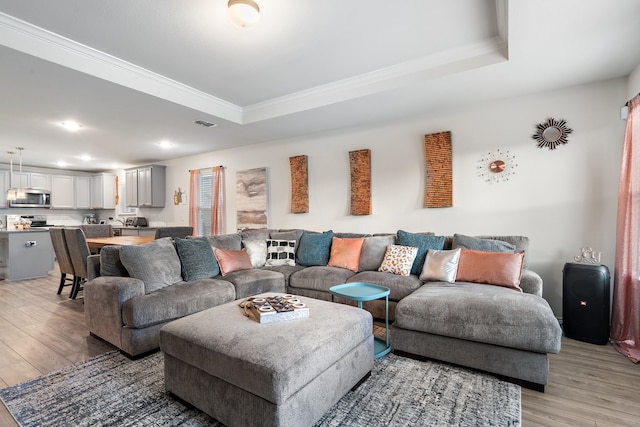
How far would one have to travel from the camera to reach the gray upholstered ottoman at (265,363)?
1455 millimetres

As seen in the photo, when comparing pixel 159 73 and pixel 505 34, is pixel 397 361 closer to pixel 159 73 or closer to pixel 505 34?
pixel 505 34

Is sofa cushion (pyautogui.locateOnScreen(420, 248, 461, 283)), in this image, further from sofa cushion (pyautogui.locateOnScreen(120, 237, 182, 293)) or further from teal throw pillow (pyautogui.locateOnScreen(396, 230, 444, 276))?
sofa cushion (pyautogui.locateOnScreen(120, 237, 182, 293))

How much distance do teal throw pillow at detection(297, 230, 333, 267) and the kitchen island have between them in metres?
5.17

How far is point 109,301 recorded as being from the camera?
2652mm

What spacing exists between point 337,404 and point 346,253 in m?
2.10

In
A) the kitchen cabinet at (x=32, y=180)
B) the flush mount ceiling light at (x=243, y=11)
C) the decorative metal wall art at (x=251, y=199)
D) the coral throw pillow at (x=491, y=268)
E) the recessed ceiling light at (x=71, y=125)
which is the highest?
the flush mount ceiling light at (x=243, y=11)

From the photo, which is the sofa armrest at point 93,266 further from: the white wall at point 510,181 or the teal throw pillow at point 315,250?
the white wall at point 510,181

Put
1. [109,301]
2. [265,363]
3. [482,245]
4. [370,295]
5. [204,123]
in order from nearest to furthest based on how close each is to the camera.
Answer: [265,363] → [370,295] → [109,301] → [482,245] → [204,123]

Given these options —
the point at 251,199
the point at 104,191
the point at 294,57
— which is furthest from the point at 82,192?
the point at 294,57

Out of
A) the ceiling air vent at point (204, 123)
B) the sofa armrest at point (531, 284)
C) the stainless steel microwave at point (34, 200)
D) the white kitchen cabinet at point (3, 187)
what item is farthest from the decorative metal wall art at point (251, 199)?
the white kitchen cabinet at point (3, 187)

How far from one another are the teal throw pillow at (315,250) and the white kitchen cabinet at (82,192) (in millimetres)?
7877

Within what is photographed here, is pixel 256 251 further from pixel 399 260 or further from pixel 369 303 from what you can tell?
pixel 399 260

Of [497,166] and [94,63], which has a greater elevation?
[94,63]

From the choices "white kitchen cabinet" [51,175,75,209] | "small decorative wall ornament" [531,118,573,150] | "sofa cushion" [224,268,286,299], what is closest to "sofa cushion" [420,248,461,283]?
"small decorative wall ornament" [531,118,573,150]
